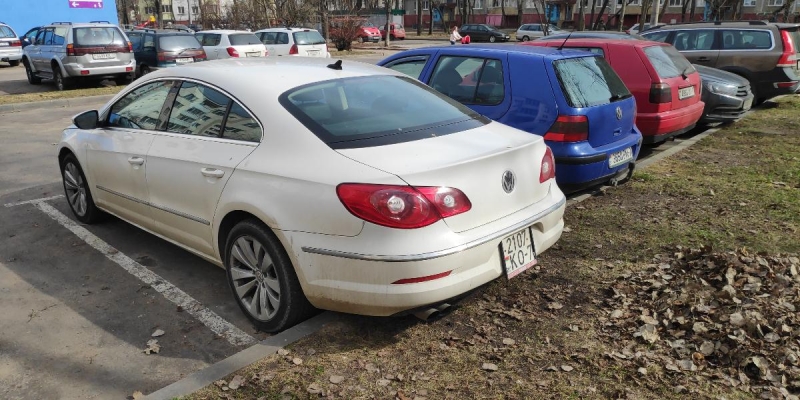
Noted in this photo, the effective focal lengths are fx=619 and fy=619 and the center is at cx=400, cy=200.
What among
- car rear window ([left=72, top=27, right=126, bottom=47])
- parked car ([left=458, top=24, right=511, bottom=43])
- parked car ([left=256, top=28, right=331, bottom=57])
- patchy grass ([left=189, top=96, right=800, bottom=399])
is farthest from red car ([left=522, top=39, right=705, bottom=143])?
parked car ([left=458, top=24, right=511, bottom=43])

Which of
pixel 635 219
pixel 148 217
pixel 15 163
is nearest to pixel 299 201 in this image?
pixel 148 217

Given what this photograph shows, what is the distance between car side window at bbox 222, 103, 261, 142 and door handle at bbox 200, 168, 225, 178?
23 cm

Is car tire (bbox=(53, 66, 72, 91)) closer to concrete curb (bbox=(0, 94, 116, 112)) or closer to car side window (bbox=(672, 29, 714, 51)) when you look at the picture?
concrete curb (bbox=(0, 94, 116, 112))

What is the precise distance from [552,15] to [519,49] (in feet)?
225

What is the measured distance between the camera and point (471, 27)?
156ft

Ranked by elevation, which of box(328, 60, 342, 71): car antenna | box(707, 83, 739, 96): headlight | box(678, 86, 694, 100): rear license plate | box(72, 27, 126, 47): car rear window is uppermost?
box(72, 27, 126, 47): car rear window

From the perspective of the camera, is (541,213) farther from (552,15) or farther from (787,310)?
(552,15)

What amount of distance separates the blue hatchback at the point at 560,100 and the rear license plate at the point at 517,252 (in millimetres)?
2105

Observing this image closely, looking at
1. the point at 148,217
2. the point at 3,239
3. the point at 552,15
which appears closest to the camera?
the point at 148,217

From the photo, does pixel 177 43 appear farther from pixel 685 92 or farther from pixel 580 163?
pixel 580 163

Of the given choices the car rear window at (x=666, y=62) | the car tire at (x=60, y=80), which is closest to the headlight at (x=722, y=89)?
the car rear window at (x=666, y=62)

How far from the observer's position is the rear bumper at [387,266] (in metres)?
3.10

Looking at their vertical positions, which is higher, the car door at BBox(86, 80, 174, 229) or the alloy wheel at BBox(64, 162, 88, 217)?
the car door at BBox(86, 80, 174, 229)

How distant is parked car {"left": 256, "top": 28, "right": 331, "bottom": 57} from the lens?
21688 mm
